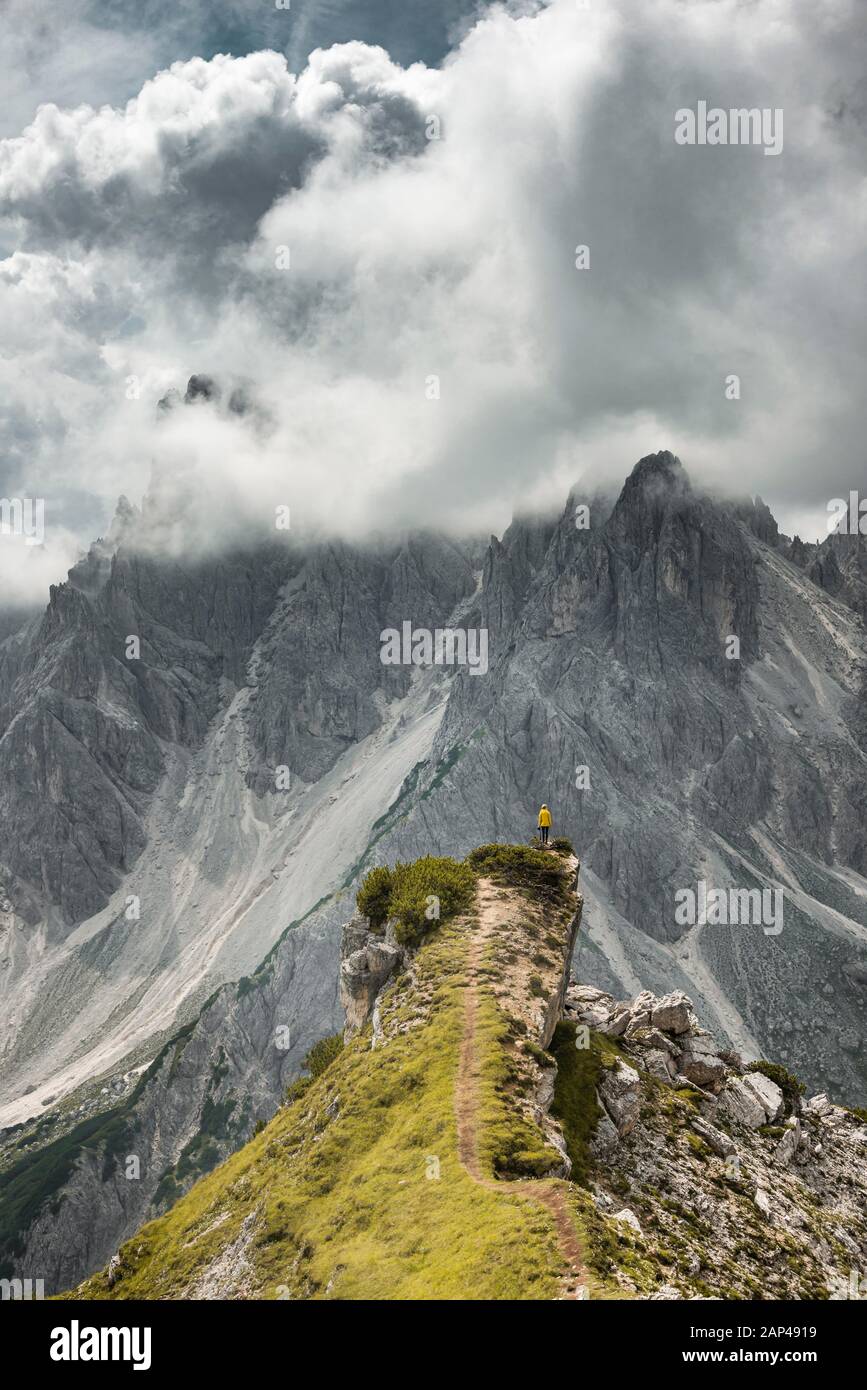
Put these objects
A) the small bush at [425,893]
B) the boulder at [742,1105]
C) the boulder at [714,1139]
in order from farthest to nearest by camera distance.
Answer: the small bush at [425,893] < the boulder at [742,1105] < the boulder at [714,1139]

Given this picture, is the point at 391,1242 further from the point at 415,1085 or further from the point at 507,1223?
the point at 415,1085

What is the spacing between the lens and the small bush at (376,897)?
53594 millimetres

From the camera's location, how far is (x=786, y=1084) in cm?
5516

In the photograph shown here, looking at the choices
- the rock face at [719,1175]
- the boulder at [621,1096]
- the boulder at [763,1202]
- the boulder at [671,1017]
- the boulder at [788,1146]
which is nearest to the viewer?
the rock face at [719,1175]

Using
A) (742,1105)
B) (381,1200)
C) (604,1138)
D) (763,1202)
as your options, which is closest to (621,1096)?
(604,1138)

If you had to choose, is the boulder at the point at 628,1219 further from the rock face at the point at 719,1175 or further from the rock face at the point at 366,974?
the rock face at the point at 366,974

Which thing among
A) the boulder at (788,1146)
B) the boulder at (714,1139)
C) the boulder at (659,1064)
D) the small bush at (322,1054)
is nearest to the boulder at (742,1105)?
the boulder at (788,1146)

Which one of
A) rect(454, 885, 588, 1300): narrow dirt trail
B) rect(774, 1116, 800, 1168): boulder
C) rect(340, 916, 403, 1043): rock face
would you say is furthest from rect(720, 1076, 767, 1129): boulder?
rect(340, 916, 403, 1043): rock face

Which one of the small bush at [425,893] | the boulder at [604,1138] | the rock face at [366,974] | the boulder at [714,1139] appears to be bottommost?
the boulder at [714,1139]

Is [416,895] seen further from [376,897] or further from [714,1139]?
[714,1139]

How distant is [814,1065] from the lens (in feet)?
610

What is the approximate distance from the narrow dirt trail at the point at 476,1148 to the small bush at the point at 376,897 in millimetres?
8832

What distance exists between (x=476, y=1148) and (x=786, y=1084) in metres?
33.5

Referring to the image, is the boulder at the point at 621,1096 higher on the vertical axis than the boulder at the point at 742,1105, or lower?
higher
